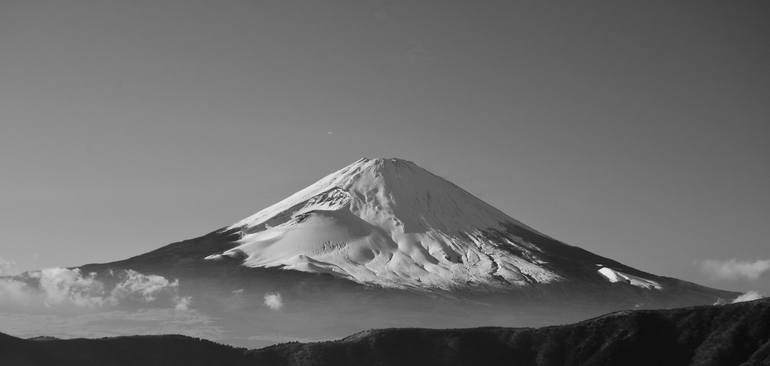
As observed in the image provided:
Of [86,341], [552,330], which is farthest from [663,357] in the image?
[86,341]

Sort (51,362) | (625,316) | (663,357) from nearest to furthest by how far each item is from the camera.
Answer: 1. (51,362)
2. (663,357)
3. (625,316)

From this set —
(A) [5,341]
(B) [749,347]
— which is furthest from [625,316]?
(A) [5,341]

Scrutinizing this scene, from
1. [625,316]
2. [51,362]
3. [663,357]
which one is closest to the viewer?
[51,362]

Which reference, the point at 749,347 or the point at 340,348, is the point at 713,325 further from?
the point at 340,348

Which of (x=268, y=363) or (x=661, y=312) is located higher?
(x=661, y=312)

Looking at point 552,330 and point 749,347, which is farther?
point 552,330

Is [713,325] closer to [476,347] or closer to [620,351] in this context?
[620,351]
